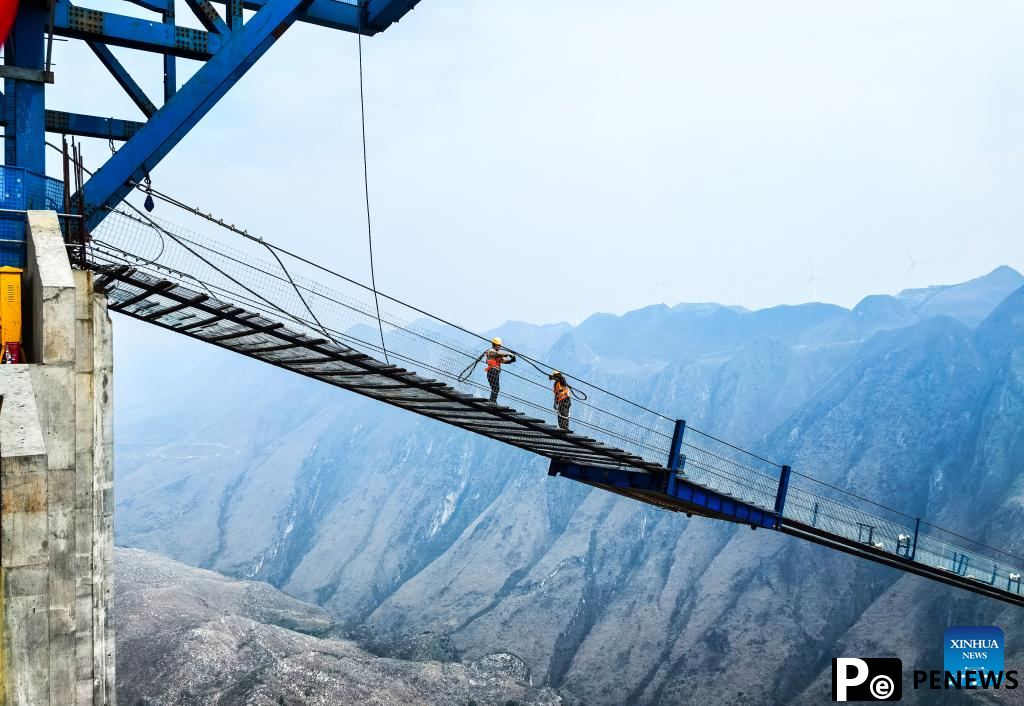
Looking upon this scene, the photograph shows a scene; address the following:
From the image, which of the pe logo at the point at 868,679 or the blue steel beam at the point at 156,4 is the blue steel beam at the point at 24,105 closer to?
the blue steel beam at the point at 156,4

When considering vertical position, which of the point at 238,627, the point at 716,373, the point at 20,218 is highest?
the point at 716,373

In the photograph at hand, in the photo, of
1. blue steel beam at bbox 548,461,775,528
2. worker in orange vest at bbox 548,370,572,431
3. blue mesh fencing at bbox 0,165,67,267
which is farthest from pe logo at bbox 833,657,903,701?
blue mesh fencing at bbox 0,165,67,267

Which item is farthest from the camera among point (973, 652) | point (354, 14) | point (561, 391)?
point (973, 652)

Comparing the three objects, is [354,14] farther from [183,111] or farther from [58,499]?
[58,499]

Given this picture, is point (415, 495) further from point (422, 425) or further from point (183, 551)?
point (183, 551)

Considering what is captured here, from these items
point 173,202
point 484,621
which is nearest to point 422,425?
A: point 484,621

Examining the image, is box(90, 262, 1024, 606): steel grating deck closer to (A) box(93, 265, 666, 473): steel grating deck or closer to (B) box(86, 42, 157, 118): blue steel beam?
(A) box(93, 265, 666, 473): steel grating deck

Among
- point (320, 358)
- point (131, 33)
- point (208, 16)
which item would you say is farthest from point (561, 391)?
point (131, 33)
